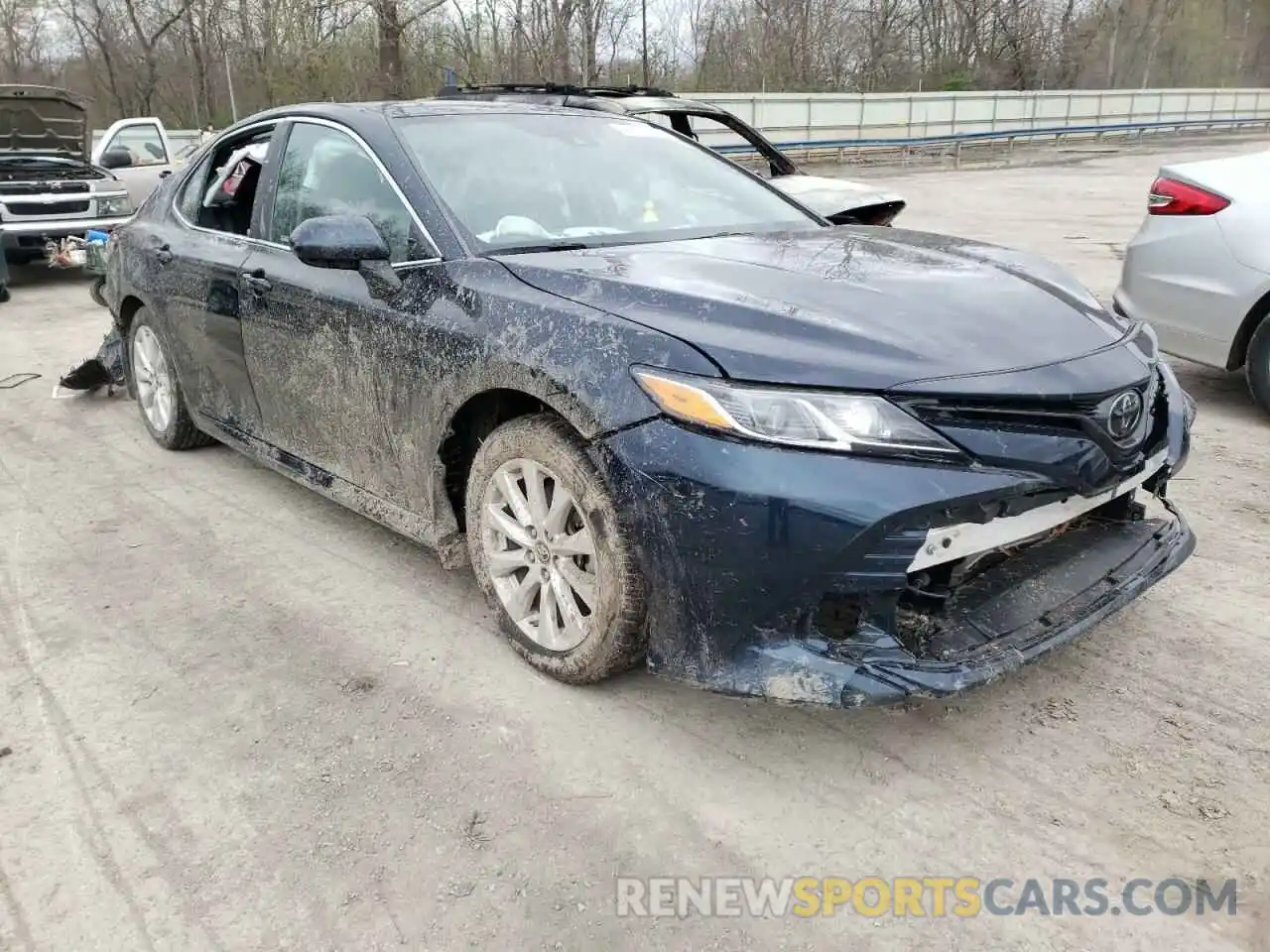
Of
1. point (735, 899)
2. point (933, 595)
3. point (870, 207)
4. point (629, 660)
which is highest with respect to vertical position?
point (870, 207)

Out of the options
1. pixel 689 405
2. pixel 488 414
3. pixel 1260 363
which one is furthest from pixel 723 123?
pixel 689 405

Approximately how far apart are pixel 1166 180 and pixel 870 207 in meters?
2.57

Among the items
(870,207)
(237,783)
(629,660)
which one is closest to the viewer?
(237,783)

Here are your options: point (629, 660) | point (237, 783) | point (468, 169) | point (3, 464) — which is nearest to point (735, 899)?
point (629, 660)

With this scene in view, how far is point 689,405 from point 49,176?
37.1 feet

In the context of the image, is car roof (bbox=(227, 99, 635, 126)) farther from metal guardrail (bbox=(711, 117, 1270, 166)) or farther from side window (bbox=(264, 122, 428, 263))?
metal guardrail (bbox=(711, 117, 1270, 166))

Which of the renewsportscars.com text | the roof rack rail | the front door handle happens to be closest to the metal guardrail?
the roof rack rail

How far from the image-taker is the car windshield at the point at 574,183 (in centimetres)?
325

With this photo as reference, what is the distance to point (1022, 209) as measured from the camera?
1636cm

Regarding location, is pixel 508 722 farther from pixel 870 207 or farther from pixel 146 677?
pixel 870 207

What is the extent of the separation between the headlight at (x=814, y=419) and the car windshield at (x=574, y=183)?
3.63 ft

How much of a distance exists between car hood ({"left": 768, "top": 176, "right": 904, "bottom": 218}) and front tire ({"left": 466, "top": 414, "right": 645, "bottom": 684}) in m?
4.92

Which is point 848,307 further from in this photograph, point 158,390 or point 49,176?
point 49,176

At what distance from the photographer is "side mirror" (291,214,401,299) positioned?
3084 mm
